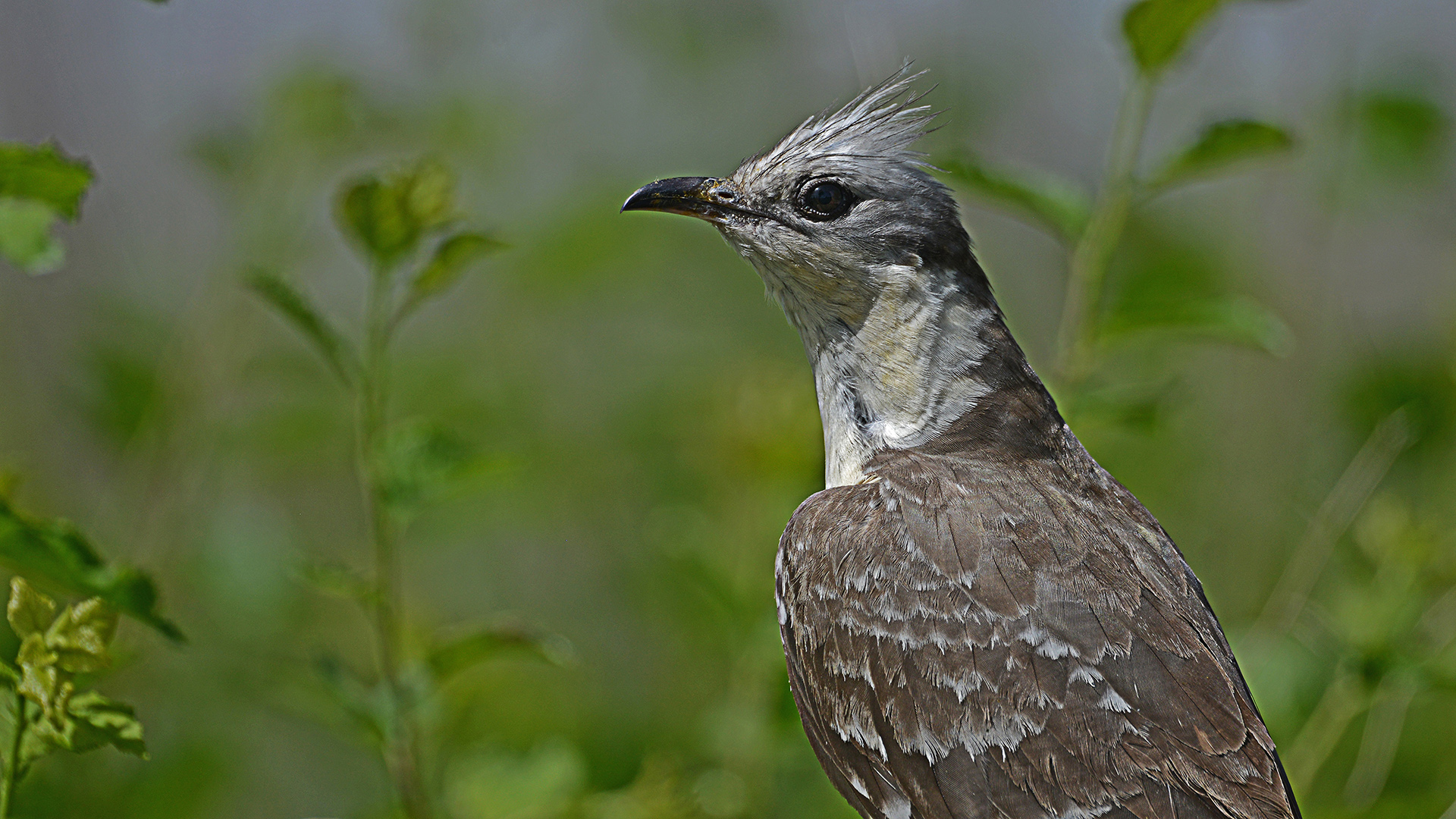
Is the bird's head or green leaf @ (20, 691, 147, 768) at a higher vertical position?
the bird's head

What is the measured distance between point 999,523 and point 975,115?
137 inches

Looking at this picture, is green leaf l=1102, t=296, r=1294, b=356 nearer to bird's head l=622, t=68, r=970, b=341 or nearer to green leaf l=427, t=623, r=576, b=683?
bird's head l=622, t=68, r=970, b=341

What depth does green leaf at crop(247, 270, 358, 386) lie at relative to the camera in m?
1.96

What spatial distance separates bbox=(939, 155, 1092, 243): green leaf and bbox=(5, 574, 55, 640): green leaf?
1.92 metres

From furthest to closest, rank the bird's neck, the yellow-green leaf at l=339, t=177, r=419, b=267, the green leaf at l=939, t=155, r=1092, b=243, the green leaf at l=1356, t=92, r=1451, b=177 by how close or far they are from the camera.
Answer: the green leaf at l=1356, t=92, r=1451, b=177, the bird's neck, the green leaf at l=939, t=155, r=1092, b=243, the yellow-green leaf at l=339, t=177, r=419, b=267

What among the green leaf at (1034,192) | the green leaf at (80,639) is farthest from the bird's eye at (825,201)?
the green leaf at (80,639)

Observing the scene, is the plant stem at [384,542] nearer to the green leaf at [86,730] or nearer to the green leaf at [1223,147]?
the green leaf at [86,730]

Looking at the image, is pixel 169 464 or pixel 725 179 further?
pixel 169 464

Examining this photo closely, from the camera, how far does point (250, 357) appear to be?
13.7 feet

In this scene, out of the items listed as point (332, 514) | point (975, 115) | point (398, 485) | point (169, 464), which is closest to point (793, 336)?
point (975, 115)

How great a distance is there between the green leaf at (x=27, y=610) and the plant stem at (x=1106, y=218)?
2.22 m

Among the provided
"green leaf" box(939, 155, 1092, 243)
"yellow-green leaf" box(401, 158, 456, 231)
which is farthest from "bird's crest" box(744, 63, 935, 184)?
"yellow-green leaf" box(401, 158, 456, 231)

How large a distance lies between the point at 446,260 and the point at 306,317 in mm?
258

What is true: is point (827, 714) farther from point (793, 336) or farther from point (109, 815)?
point (793, 336)
